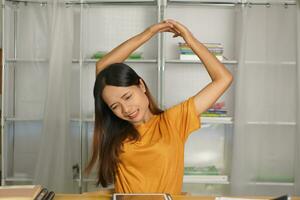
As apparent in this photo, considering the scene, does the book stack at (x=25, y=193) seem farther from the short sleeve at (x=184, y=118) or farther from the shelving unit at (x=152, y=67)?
the shelving unit at (x=152, y=67)

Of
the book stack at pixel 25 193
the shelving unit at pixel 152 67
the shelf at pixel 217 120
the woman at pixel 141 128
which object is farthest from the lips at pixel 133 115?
the shelf at pixel 217 120

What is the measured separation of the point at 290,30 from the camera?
8.88 ft

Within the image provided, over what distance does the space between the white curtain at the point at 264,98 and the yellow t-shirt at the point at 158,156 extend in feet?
4.70

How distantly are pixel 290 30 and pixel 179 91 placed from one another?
93cm

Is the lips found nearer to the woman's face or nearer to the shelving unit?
the woman's face

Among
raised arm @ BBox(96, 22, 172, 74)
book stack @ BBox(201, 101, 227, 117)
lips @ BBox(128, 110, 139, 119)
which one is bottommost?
book stack @ BBox(201, 101, 227, 117)

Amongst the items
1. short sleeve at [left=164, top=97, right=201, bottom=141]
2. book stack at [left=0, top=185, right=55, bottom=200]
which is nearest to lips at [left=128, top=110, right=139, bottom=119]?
short sleeve at [left=164, top=97, right=201, bottom=141]

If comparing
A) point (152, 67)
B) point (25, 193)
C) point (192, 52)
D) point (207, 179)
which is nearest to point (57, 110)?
point (152, 67)

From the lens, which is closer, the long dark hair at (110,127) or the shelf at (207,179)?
the long dark hair at (110,127)

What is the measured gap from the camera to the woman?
1262 millimetres

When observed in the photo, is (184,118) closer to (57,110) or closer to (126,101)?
(126,101)

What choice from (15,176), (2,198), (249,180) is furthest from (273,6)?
(2,198)

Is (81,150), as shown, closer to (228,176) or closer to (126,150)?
(228,176)

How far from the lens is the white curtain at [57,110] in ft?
8.77
